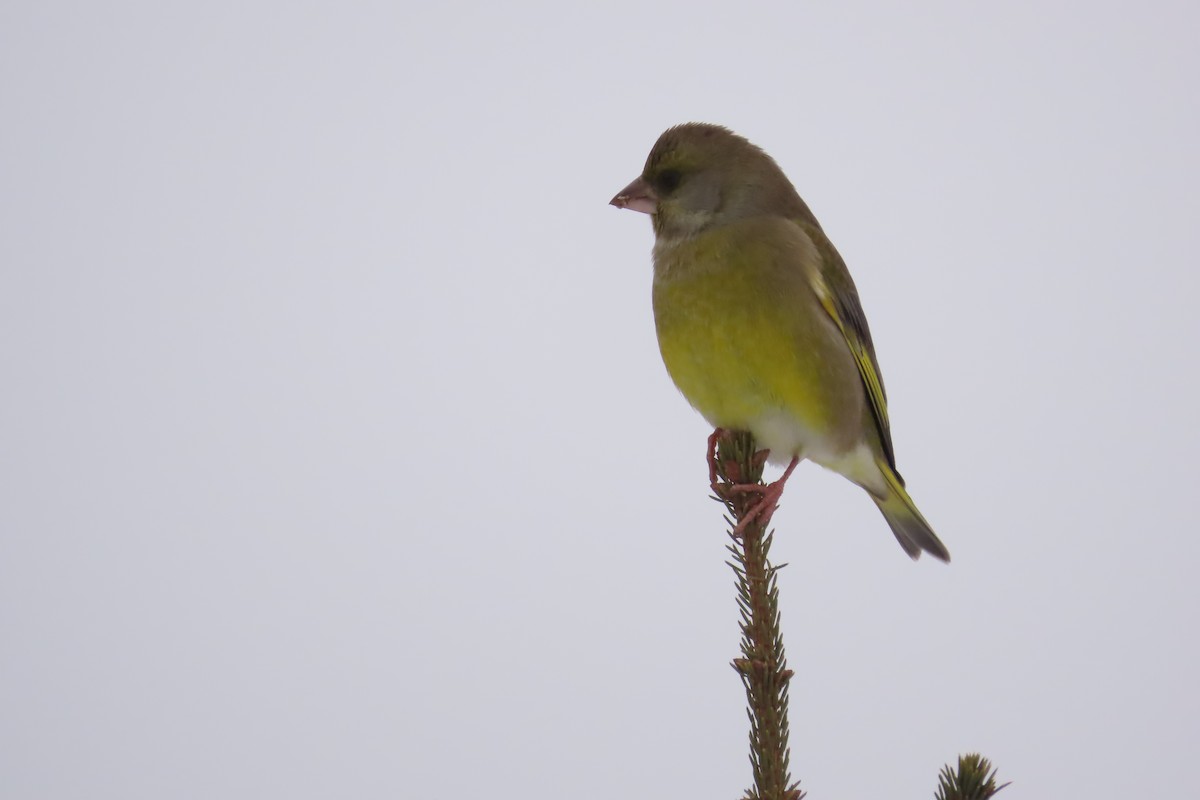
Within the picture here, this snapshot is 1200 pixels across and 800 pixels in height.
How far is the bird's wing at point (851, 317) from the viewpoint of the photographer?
3105mm

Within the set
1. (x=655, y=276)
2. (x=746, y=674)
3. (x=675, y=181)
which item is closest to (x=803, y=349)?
(x=655, y=276)

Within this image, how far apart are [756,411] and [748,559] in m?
0.74

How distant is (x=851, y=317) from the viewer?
320cm

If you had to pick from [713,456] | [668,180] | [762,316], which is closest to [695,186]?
[668,180]

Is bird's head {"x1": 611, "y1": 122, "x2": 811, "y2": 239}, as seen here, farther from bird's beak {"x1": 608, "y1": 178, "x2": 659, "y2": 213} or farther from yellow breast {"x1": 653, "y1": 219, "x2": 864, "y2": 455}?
yellow breast {"x1": 653, "y1": 219, "x2": 864, "y2": 455}

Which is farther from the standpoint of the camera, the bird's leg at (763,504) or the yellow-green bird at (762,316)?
the yellow-green bird at (762,316)

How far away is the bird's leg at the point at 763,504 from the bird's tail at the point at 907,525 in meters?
1.08

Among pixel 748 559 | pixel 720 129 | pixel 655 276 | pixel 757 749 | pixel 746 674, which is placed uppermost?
pixel 720 129

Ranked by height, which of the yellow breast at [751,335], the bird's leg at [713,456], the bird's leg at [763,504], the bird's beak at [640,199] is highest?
the bird's beak at [640,199]

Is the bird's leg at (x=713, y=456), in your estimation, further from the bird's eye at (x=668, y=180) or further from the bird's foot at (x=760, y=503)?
the bird's eye at (x=668, y=180)

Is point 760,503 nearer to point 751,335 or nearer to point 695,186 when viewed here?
point 751,335

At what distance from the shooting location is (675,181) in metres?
3.18

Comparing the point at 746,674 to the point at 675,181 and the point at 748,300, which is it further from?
the point at 675,181

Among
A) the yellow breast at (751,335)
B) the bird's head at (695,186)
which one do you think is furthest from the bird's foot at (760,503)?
the bird's head at (695,186)
